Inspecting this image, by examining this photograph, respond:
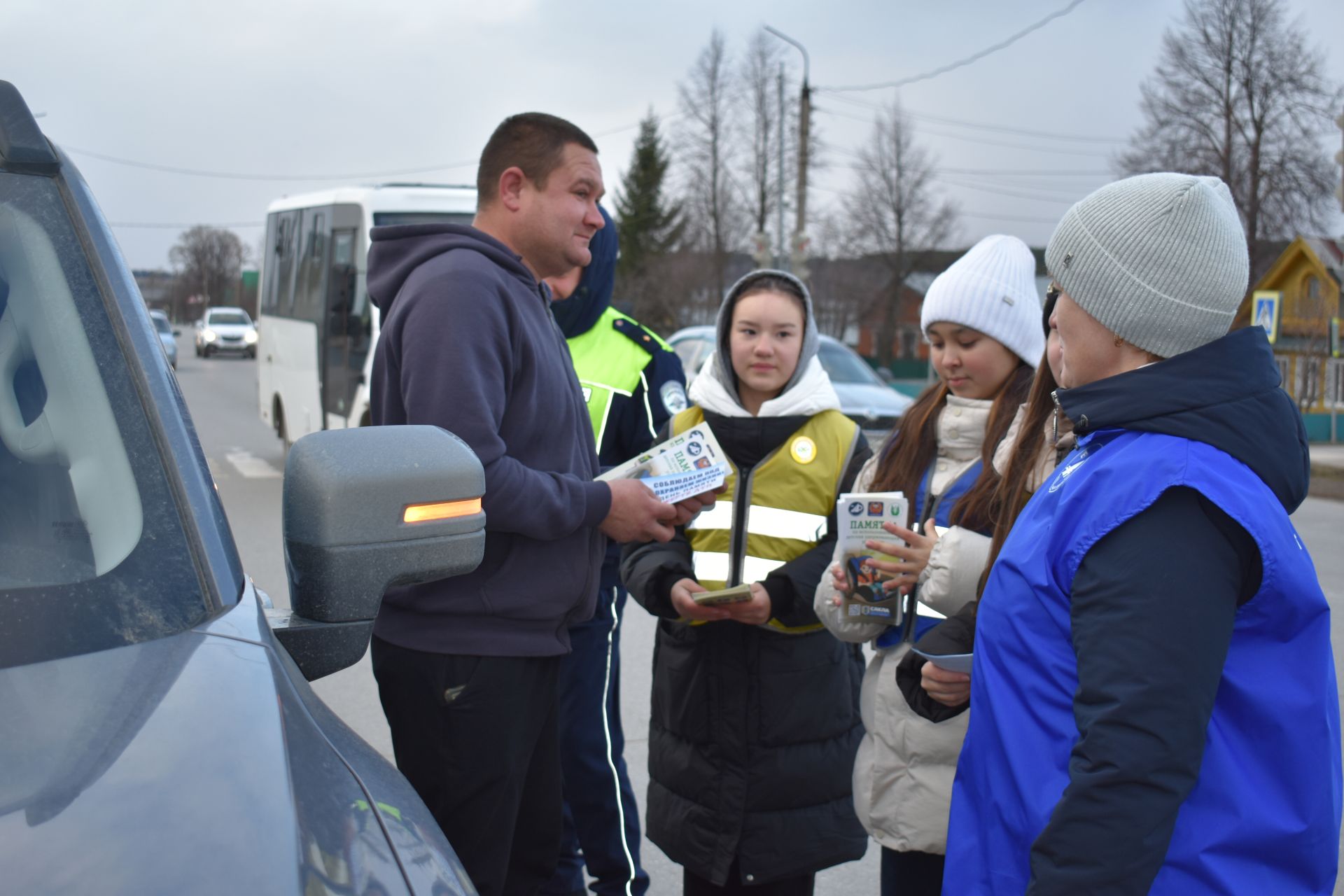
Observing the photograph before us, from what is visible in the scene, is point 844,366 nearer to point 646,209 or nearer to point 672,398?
point 672,398

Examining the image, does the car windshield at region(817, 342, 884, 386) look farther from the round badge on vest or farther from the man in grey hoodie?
the man in grey hoodie

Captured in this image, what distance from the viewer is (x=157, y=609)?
1.52 metres

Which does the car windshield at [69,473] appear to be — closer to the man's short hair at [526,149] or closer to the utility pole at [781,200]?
the man's short hair at [526,149]

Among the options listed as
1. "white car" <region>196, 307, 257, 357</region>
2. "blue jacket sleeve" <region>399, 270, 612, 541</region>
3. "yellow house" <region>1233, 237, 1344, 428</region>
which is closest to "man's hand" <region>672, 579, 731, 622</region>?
"blue jacket sleeve" <region>399, 270, 612, 541</region>

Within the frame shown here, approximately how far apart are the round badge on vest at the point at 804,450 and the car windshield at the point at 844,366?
1265cm

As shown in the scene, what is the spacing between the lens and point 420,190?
11.4 metres

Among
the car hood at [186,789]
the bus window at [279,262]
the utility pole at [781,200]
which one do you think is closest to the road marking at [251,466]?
the bus window at [279,262]

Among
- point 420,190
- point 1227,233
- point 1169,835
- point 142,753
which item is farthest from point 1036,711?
point 420,190

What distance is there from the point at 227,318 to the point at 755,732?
149 ft

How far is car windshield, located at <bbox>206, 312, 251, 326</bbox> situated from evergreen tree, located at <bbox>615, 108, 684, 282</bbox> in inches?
763

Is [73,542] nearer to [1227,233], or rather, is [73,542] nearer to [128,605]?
[128,605]

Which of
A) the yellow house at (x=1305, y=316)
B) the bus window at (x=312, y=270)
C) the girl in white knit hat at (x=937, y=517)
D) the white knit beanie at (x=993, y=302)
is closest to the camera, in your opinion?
the girl in white knit hat at (x=937, y=517)

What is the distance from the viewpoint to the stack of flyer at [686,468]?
281 cm

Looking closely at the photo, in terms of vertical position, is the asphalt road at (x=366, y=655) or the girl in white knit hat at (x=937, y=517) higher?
the girl in white knit hat at (x=937, y=517)
